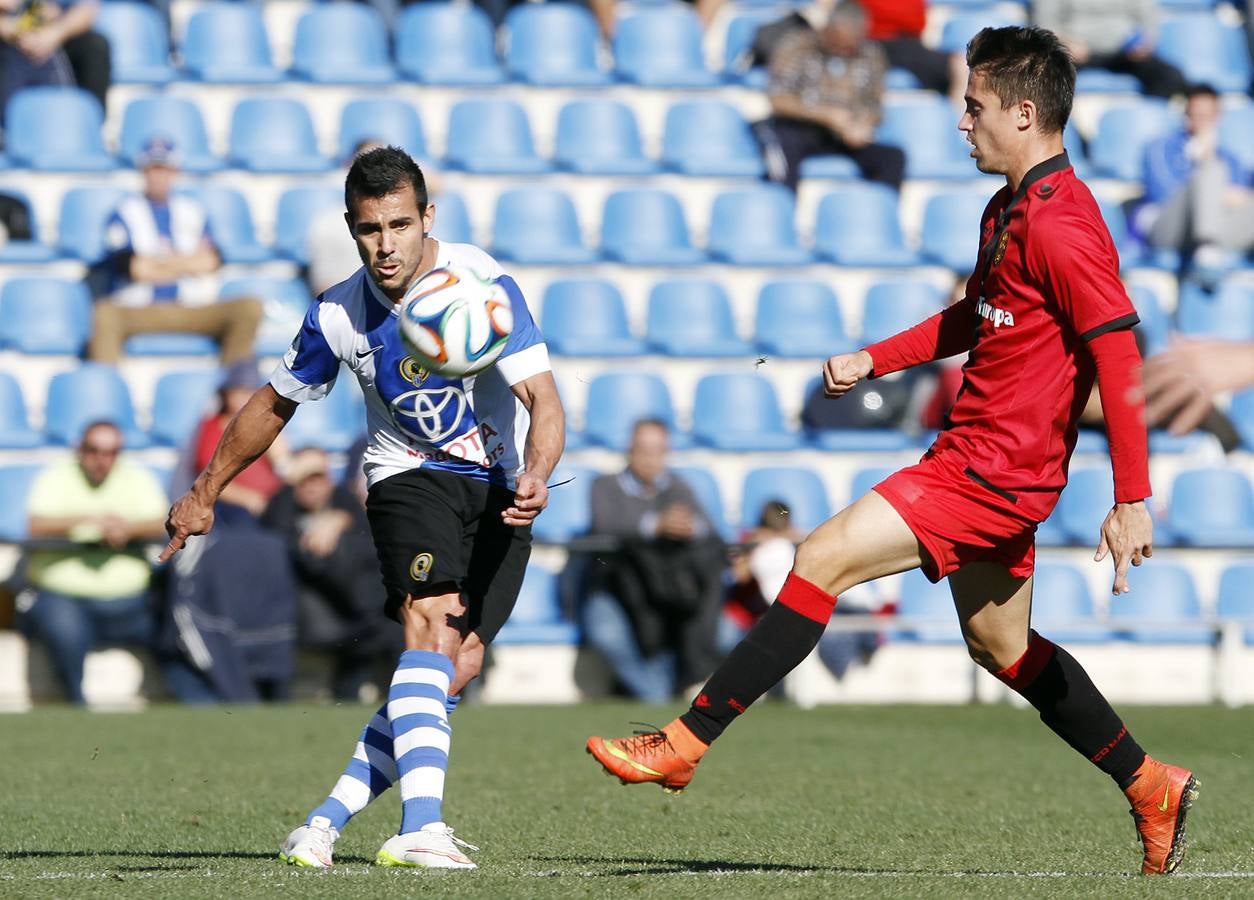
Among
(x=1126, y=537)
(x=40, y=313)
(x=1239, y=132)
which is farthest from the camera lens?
(x=1239, y=132)

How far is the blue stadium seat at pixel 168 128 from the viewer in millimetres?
14164

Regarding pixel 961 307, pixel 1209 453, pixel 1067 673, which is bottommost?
pixel 1209 453

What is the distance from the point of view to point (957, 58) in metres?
15.6

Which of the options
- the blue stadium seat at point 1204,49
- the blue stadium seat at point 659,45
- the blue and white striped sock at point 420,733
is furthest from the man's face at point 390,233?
the blue stadium seat at point 1204,49

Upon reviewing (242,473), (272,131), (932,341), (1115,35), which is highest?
(1115,35)

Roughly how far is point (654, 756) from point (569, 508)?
7.62m

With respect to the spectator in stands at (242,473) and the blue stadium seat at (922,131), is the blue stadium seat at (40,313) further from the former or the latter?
the blue stadium seat at (922,131)

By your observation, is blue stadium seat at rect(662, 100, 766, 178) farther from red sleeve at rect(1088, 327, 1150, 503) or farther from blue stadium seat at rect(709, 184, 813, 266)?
red sleeve at rect(1088, 327, 1150, 503)

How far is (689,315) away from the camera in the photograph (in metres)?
13.8

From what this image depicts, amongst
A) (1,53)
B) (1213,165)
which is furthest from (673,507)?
(1,53)

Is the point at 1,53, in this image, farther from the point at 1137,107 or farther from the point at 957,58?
the point at 1137,107

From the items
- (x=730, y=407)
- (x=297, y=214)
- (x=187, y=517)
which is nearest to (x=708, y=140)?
(x=730, y=407)

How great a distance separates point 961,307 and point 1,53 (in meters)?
10.4

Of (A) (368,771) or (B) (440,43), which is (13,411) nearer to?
(B) (440,43)
